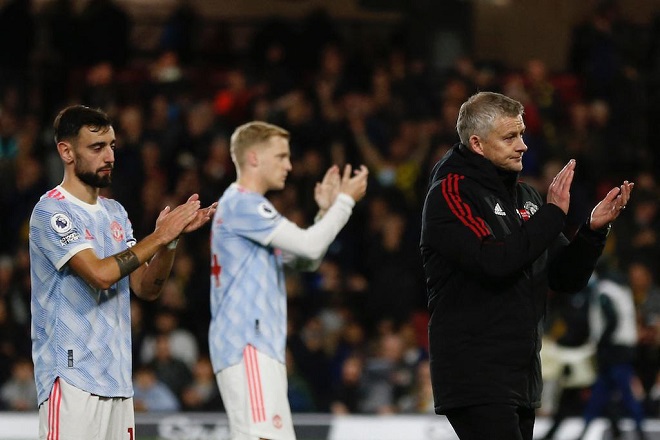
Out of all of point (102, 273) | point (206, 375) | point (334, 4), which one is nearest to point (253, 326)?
point (102, 273)

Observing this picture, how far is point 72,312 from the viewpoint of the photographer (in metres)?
5.32

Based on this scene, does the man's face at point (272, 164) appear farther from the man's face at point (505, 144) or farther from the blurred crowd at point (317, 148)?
the blurred crowd at point (317, 148)

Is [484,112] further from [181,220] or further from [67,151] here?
[67,151]

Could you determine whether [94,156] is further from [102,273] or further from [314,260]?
[314,260]

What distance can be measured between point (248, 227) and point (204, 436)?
177 inches

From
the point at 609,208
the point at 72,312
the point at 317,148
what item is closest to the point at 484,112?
the point at 609,208

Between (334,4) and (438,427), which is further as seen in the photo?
(334,4)

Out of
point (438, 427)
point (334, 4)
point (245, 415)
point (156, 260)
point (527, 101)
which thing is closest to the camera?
point (156, 260)

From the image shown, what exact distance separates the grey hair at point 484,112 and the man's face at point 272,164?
187 centimetres

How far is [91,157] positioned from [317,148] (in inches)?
332

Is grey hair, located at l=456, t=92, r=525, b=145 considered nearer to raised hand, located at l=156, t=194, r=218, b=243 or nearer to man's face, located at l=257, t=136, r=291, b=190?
raised hand, located at l=156, t=194, r=218, b=243

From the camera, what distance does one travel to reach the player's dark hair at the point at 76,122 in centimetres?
546

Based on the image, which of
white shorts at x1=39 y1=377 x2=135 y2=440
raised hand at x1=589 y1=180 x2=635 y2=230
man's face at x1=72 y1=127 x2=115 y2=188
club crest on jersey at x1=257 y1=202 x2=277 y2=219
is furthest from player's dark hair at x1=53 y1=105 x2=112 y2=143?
raised hand at x1=589 y1=180 x2=635 y2=230

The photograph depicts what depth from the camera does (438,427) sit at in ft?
35.0
